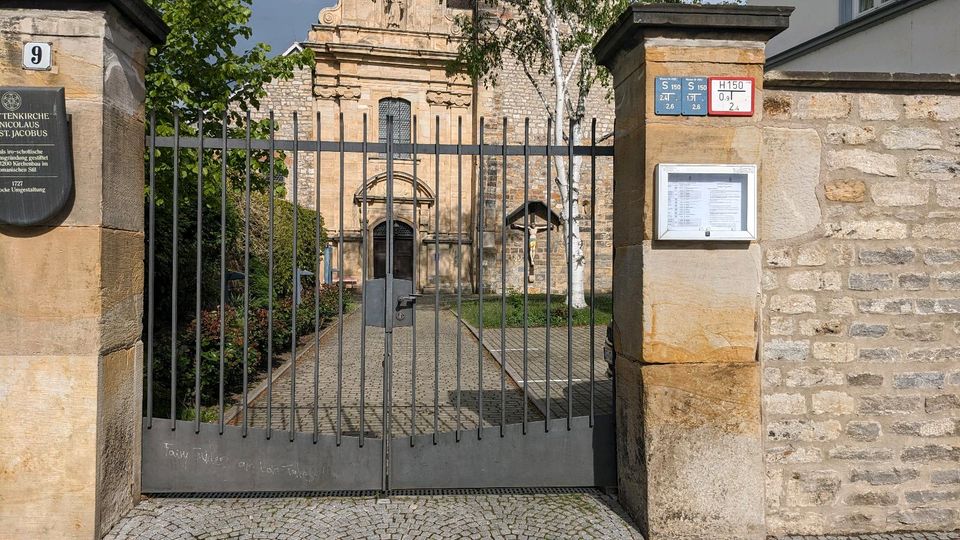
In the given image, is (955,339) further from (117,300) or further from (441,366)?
(441,366)

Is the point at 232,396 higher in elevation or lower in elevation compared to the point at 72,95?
lower

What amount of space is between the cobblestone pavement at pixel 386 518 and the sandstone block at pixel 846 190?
216cm

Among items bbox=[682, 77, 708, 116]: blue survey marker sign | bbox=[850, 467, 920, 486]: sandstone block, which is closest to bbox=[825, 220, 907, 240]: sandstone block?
bbox=[682, 77, 708, 116]: blue survey marker sign

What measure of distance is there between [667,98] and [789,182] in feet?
2.79

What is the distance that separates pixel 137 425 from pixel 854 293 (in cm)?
411

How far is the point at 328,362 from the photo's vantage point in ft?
28.5

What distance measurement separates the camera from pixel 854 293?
135 inches

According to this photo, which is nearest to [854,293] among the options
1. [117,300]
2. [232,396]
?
[117,300]

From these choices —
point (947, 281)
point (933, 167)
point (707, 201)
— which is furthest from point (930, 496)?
point (707, 201)

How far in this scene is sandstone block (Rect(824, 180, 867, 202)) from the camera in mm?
3424

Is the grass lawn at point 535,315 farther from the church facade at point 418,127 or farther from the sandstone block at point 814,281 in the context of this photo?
the sandstone block at point 814,281

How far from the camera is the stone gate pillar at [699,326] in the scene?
129 inches

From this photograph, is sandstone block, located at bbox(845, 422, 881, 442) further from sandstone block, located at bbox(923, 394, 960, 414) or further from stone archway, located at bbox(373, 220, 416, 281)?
stone archway, located at bbox(373, 220, 416, 281)

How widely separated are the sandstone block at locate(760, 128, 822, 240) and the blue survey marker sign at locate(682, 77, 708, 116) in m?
0.44
